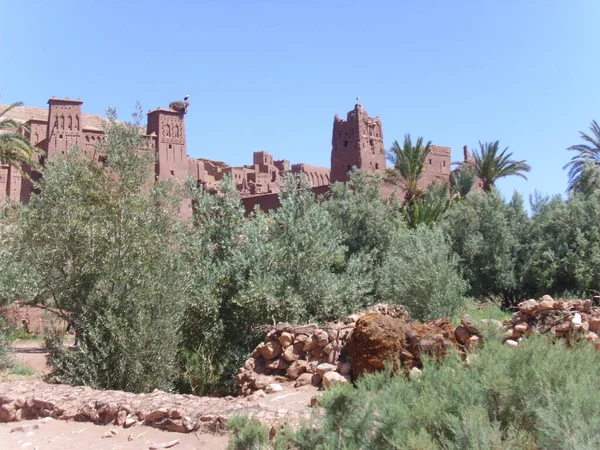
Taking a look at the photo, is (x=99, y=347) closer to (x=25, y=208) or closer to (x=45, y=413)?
(x=45, y=413)

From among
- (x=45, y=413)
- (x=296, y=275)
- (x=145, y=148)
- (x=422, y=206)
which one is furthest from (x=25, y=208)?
(x=422, y=206)

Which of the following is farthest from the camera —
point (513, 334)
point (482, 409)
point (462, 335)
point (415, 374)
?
point (513, 334)

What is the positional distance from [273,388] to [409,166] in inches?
866

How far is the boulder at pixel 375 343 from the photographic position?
25.6 ft

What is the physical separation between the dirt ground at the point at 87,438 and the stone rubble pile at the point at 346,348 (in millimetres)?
1949

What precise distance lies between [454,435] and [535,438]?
587 millimetres

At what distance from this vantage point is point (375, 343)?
793 centimetres

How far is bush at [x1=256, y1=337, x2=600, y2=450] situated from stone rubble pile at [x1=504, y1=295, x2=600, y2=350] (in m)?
2.90

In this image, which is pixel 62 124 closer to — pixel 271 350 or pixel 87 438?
pixel 271 350

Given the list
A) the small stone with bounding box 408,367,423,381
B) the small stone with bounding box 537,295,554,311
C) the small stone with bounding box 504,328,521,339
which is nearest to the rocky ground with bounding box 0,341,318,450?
the small stone with bounding box 408,367,423,381

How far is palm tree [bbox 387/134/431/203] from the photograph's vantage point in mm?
29250

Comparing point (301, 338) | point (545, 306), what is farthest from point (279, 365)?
point (545, 306)

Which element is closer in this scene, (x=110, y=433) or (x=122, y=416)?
(x=110, y=433)

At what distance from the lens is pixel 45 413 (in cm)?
783
